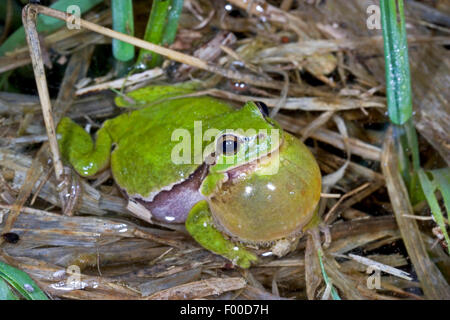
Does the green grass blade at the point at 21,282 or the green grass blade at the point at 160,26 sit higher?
the green grass blade at the point at 160,26

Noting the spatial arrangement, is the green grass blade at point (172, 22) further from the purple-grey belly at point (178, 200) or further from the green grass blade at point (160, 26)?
the purple-grey belly at point (178, 200)

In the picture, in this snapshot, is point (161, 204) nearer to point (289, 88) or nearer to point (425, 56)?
point (289, 88)

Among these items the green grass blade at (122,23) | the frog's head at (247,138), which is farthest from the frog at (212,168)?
the green grass blade at (122,23)

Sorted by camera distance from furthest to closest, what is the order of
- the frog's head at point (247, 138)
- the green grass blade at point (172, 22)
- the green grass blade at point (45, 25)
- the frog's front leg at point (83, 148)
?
the green grass blade at point (172, 22) < the green grass blade at point (45, 25) < the frog's front leg at point (83, 148) < the frog's head at point (247, 138)

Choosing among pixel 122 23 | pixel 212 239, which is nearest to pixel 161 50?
pixel 122 23

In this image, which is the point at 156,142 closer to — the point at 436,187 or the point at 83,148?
the point at 83,148

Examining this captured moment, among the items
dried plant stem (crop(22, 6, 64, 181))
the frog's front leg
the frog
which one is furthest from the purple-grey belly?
dried plant stem (crop(22, 6, 64, 181))
